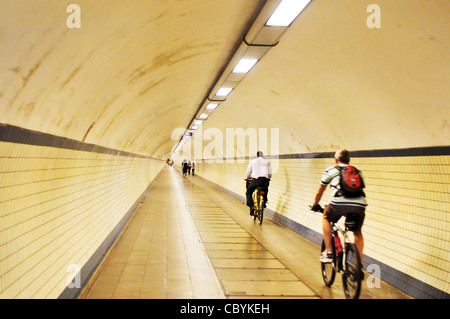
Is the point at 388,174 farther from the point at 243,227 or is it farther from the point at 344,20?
the point at 243,227

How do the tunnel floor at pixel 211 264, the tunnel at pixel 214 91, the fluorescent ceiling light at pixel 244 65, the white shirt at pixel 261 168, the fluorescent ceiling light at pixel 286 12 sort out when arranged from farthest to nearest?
the white shirt at pixel 261 168 → the fluorescent ceiling light at pixel 244 65 → the tunnel floor at pixel 211 264 → the fluorescent ceiling light at pixel 286 12 → the tunnel at pixel 214 91

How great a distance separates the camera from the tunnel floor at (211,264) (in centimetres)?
480

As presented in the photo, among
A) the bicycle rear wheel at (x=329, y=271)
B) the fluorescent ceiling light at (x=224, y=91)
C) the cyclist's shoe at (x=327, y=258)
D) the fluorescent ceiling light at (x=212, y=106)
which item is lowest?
the bicycle rear wheel at (x=329, y=271)

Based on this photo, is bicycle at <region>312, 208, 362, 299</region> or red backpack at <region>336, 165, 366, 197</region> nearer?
bicycle at <region>312, 208, 362, 299</region>

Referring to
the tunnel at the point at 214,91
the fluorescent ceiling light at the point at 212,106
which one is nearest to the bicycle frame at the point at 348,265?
the tunnel at the point at 214,91

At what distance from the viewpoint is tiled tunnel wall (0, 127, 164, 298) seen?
2.79 m

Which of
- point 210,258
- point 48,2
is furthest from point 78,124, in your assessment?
point 210,258

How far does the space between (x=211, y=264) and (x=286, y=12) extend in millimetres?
3868

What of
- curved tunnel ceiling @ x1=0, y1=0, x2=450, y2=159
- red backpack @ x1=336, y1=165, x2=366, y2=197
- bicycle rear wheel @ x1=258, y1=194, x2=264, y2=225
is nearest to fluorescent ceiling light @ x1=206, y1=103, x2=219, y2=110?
curved tunnel ceiling @ x1=0, y1=0, x2=450, y2=159

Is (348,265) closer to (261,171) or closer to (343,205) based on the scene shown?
(343,205)

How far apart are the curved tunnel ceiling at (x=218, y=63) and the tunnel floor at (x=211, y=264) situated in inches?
77.7

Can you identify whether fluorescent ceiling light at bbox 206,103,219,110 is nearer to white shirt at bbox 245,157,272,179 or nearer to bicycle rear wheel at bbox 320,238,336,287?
white shirt at bbox 245,157,272,179

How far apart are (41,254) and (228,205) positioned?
1067 centimetres

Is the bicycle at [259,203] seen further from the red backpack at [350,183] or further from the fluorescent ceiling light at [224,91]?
the red backpack at [350,183]
